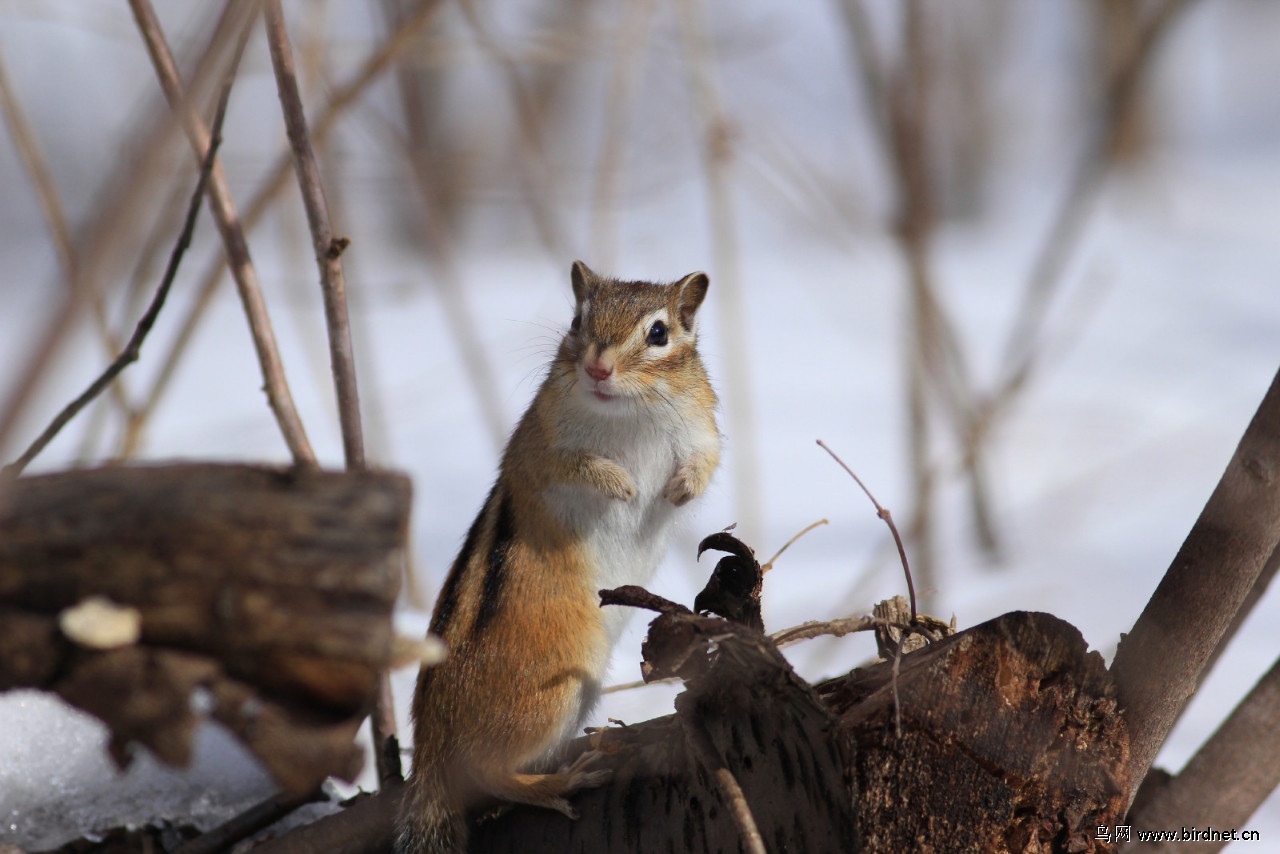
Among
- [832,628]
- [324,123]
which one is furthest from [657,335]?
[832,628]

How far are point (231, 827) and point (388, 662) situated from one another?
0.87 meters

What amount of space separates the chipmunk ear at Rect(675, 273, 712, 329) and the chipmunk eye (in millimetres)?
119

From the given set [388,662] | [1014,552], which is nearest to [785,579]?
[1014,552]

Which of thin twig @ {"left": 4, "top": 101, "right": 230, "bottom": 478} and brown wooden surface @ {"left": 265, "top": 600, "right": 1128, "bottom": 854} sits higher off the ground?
thin twig @ {"left": 4, "top": 101, "right": 230, "bottom": 478}

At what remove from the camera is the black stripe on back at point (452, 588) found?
187cm

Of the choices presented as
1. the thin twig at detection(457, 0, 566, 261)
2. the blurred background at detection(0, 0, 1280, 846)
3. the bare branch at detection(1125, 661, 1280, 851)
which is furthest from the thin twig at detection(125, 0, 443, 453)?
the bare branch at detection(1125, 661, 1280, 851)

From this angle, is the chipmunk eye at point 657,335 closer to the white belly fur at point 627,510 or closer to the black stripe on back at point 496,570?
the white belly fur at point 627,510

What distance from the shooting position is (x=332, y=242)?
5.85 ft

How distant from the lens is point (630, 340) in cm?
218

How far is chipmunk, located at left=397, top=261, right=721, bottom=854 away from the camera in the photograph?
176 cm

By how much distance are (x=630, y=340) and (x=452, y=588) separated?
1.90ft

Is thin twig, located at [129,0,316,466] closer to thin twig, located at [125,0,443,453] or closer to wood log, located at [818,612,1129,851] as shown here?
thin twig, located at [125,0,443,453]

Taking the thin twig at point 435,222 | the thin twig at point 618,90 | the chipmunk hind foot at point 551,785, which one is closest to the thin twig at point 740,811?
the chipmunk hind foot at point 551,785

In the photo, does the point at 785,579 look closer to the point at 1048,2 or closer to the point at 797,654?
the point at 797,654
